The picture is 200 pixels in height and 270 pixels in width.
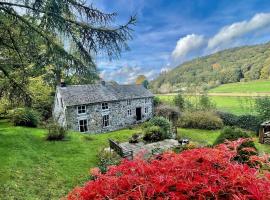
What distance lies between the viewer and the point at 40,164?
1217 centimetres

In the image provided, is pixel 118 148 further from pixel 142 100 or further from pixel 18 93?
pixel 142 100

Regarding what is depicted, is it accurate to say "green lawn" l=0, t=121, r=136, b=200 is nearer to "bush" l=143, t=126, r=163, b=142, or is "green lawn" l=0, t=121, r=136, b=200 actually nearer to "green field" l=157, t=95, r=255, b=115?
"bush" l=143, t=126, r=163, b=142

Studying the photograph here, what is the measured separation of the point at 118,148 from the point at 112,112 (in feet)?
55.5

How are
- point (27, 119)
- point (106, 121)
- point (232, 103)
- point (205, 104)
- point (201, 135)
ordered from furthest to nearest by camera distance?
point (232, 103) < point (205, 104) < point (106, 121) < point (201, 135) < point (27, 119)

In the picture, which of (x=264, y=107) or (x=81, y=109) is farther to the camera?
(x=81, y=109)

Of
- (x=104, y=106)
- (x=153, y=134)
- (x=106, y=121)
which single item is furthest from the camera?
(x=106, y=121)

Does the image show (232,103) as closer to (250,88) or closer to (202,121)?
(250,88)

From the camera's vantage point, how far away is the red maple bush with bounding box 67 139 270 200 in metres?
2.34

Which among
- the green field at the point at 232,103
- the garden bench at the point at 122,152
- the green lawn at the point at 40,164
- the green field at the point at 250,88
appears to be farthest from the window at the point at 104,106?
the green field at the point at 250,88

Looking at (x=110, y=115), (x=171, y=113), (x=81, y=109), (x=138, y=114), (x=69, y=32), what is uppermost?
(x=69, y=32)

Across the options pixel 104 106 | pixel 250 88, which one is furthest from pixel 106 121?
pixel 250 88

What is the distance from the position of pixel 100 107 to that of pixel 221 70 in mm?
37197

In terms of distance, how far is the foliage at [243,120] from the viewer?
2575cm

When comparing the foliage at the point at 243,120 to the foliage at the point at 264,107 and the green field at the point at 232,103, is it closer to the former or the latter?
the foliage at the point at 264,107
